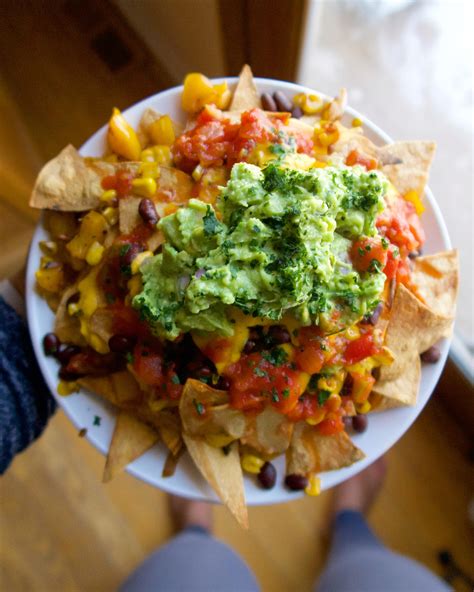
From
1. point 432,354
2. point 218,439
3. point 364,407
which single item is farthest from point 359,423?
A: point 218,439

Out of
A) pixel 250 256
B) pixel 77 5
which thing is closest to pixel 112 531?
pixel 250 256

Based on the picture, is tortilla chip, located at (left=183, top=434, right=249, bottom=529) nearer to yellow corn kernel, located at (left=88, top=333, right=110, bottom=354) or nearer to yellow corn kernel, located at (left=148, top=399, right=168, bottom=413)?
yellow corn kernel, located at (left=148, top=399, right=168, bottom=413)

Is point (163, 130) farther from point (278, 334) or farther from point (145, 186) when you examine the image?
point (278, 334)

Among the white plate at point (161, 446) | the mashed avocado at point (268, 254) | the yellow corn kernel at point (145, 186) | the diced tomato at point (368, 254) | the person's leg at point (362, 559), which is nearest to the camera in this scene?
the mashed avocado at point (268, 254)

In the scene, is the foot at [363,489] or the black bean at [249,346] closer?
the black bean at [249,346]

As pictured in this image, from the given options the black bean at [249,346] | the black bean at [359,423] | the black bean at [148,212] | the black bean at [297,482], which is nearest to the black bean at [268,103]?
the black bean at [148,212]

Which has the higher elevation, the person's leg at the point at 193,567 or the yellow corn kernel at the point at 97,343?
the yellow corn kernel at the point at 97,343

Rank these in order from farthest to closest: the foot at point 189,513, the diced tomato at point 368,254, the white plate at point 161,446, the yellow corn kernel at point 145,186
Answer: the foot at point 189,513 → the white plate at point 161,446 → the yellow corn kernel at point 145,186 → the diced tomato at point 368,254

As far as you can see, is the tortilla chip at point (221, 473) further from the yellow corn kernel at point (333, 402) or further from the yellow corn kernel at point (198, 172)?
the yellow corn kernel at point (198, 172)
